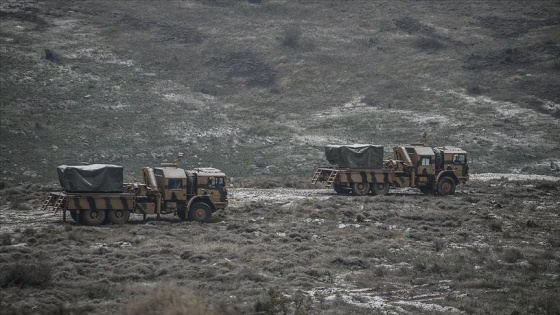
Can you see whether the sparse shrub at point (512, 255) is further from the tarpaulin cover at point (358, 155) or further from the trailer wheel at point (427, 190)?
the trailer wheel at point (427, 190)

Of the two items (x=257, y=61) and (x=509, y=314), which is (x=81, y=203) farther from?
(x=257, y=61)

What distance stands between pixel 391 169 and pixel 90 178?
1994 centimetres

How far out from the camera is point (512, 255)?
2511 cm

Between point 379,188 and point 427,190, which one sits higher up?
point 379,188

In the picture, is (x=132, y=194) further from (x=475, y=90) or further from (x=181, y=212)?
(x=475, y=90)

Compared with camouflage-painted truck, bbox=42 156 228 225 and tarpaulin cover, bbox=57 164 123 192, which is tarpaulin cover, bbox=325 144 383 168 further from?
tarpaulin cover, bbox=57 164 123 192

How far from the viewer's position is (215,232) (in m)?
30.3

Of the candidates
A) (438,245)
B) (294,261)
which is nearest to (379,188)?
(438,245)

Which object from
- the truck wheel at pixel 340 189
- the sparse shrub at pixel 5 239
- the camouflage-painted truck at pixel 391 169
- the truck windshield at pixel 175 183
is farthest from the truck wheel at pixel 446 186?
the sparse shrub at pixel 5 239

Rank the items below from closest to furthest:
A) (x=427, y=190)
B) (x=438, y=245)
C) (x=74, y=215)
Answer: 1. (x=438, y=245)
2. (x=74, y=215)
3. (x=427, y=190)

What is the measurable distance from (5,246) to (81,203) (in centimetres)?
554

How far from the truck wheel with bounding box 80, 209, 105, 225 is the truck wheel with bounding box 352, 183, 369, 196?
17.5 meters

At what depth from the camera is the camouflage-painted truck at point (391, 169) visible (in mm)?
43000

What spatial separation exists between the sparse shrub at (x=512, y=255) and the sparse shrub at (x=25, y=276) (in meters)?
15.3
